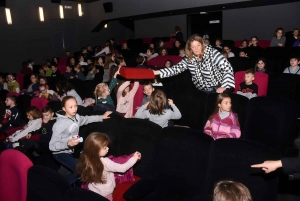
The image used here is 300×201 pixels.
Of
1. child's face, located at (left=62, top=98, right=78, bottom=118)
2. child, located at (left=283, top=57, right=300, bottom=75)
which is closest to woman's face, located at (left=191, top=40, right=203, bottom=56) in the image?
child's face, located at (left=62, top=98, right=78, bottom=118)

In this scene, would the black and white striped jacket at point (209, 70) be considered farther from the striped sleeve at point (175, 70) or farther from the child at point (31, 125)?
the child at point (31, 125)

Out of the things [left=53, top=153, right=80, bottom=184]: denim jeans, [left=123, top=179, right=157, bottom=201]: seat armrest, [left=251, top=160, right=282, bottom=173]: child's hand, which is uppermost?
[left=251, top=160, right=282, bottom=173]: child's hand

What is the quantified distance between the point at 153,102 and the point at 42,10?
1040 centimetres

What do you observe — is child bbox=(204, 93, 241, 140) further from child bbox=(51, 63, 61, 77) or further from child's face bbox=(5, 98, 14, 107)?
child bbox=(51, 63, 61, 77)

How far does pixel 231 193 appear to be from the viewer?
1.51 metres

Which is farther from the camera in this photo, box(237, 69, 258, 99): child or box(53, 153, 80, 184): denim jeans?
box(237, 69, 258, 99): child

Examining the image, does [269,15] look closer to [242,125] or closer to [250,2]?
[250,2]

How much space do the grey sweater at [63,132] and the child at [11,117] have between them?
1.96 m

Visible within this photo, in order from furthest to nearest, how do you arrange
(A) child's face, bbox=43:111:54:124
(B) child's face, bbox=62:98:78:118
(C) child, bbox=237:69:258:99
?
(C) child, bbox=237:69:258:99
(A) child's face, bbox=43:111:54:124
(B) child's face, bbox=62:98:78:118

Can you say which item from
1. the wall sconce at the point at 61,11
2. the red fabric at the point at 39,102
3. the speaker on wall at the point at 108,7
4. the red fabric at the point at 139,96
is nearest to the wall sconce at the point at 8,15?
the wall sconce at the point at 61,11

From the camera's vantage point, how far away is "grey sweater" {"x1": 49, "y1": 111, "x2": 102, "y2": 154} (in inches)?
115

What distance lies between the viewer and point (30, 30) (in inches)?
460

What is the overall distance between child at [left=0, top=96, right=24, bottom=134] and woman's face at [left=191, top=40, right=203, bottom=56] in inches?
120

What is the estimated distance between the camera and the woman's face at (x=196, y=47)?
315 cm
